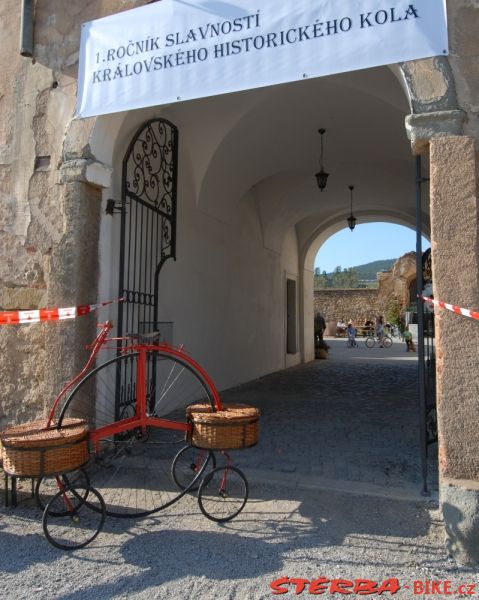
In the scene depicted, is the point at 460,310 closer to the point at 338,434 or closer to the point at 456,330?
the point at 456,330

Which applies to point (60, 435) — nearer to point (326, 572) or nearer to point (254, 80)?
point (326, 572)

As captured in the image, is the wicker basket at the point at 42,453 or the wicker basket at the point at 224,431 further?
the wicker basket at the point at 224,431

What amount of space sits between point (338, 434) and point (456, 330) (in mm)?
2860

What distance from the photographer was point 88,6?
4527 mm

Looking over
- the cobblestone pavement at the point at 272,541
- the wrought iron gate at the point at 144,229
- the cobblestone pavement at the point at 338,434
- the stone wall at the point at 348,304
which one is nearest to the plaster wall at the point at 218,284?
the wrought iron gate at the point at 144,229

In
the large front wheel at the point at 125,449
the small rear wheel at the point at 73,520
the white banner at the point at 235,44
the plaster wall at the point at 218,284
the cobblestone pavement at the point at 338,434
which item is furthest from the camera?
the plaster wall at the point at 218,284

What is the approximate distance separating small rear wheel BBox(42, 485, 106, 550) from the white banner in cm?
295

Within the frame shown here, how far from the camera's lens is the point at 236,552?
3006mm

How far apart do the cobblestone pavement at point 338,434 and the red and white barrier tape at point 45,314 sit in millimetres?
1944

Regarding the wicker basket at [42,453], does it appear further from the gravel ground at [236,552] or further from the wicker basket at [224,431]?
the wicker basket at [224,431]

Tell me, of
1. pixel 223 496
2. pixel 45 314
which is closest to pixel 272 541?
pixel 223 496

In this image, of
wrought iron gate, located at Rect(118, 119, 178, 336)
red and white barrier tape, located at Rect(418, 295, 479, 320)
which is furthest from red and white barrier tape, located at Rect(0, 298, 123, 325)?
red and white barrier tape, located at Rect(418, 295, 479, 320)

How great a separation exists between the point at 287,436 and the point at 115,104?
3.73 m

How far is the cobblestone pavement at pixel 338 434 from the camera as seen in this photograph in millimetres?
4152
